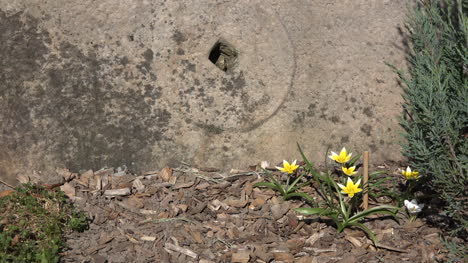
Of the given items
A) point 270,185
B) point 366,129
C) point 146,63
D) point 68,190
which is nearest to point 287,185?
point 270,185

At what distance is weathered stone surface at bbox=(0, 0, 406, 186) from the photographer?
3877 mm

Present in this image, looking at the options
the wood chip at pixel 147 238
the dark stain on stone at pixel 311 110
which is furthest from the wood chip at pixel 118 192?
the dark stain on stone at pixel 311 110

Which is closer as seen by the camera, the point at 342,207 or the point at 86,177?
the point at 342,207

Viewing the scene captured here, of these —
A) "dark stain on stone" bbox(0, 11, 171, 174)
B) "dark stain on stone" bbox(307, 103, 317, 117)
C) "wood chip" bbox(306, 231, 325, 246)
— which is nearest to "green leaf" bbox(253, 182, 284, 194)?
"wood chip" bbox(306, 231, 325, 246)

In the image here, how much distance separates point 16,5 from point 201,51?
1401mm

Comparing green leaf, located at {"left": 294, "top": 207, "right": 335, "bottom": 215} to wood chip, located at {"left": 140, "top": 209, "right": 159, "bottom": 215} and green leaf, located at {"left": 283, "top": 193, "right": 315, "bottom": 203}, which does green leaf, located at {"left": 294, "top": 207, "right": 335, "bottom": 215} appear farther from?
wood chip, located at {"left": 140, "top": 209, "right": 159, "bottom": 215}

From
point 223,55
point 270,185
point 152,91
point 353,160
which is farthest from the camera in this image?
point 223,55

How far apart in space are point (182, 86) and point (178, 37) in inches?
14.8

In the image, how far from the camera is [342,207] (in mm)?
3430

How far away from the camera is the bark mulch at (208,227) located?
327 cm

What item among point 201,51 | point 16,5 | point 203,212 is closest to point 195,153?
point 203,212

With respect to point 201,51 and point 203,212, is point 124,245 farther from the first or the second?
point 201,51

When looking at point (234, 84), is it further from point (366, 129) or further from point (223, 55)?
point (366, 129)

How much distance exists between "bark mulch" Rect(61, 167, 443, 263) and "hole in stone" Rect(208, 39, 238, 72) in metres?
0.83
